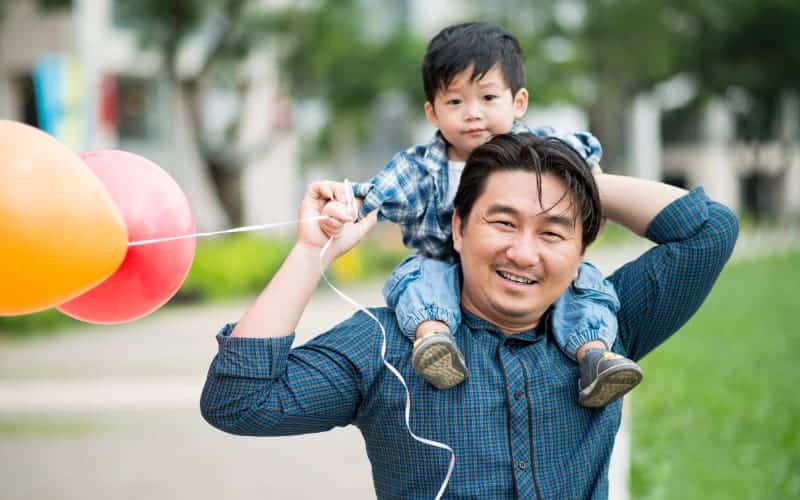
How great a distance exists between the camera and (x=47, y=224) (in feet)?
6.41

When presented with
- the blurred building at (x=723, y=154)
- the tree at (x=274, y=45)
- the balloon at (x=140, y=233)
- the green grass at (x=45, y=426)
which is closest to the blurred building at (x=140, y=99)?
the tree at (x=274, y=45)

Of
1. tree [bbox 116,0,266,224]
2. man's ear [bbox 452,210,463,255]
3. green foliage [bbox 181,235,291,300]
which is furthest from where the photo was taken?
tree [bbox 116,0,266,224]

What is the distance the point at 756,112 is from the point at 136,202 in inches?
1399

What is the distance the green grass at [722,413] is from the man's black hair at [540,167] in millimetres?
3799

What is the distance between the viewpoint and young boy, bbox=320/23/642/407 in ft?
6.72

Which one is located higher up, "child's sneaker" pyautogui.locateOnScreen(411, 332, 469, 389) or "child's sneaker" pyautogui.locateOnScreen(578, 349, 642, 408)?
"child's sneaker" pyautogui.locateOnScreen(411, 332, 469, 389)

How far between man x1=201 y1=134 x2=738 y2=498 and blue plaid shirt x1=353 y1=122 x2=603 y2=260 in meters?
0.23

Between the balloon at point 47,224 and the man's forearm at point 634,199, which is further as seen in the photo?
the man's forearm at point 634,199

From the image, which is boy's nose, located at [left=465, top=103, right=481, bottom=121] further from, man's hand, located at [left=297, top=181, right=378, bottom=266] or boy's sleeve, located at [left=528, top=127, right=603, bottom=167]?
man's hand, located at [left=297, top=181, right=378, bottom=266]

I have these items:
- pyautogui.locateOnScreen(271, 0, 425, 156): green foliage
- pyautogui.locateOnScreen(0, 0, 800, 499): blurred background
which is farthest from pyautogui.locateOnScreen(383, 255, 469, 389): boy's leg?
pyautogui.locateOnScreen(271, 0, 425, 156): green foliage

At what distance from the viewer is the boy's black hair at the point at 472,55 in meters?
2.62

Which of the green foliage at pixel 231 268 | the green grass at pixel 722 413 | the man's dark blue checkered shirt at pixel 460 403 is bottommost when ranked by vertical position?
the green foliage at pixel 231 268

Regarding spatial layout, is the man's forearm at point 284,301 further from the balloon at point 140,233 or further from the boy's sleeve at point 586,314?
the boy's sleeve at point 586,314

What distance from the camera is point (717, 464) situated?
626 cm
